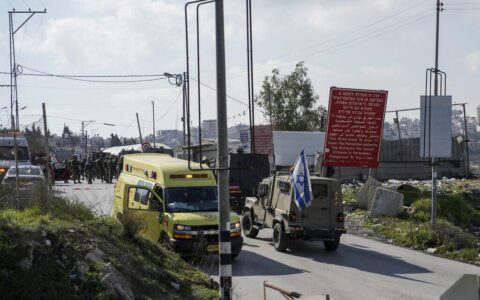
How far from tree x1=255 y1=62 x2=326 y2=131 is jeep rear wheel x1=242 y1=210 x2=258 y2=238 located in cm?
2822

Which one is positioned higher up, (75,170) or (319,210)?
(319,210)

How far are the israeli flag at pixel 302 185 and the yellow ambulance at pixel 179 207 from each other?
1.89 metres

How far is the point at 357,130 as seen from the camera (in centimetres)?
2341

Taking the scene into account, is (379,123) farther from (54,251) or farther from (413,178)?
(54,251)

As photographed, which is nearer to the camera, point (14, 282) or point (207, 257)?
point (14, 282)

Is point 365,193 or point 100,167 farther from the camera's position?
point 100,167

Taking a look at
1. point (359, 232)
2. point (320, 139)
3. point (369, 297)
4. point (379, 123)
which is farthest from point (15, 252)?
point (320, 139)

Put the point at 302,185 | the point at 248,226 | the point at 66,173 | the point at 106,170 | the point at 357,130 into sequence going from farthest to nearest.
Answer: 1. the point at 66,173
2. the point at 106,170
3. the point at 357,130
4. the point at 248,226
5. the point at 302,185

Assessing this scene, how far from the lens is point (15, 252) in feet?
23.6

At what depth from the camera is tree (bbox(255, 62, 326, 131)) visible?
4700 centimetres

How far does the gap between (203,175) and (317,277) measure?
384 cm

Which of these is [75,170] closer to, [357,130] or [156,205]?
[357,130]

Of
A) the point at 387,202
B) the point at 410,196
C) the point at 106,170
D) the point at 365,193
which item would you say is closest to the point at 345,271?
the point at 387,202

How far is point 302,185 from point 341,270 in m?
2.40
